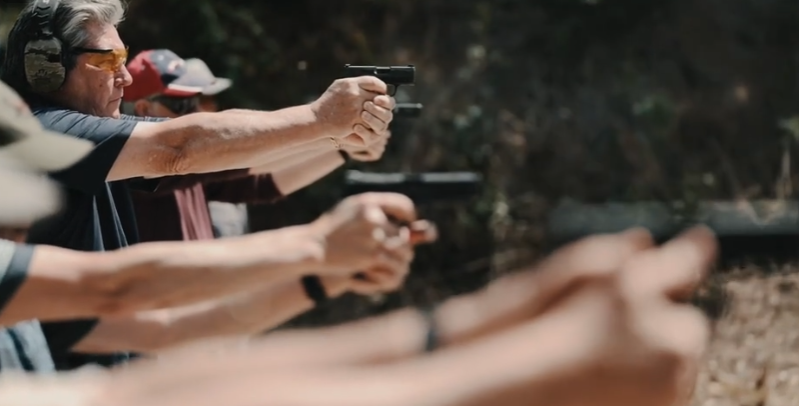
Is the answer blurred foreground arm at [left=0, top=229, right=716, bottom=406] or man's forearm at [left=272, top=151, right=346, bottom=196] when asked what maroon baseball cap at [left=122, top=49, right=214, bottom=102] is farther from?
blurred foreground arm at [left=0, top=229, right=716, bottom=406]

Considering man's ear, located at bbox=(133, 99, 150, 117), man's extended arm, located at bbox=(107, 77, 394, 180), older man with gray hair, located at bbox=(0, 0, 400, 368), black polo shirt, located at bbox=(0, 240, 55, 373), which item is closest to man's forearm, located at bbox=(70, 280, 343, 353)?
black polo shirt, located at bbox=(0, 240, 55, 373)

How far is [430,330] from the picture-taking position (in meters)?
1.05

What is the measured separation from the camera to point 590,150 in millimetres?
7926

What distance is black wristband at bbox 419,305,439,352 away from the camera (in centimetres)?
101

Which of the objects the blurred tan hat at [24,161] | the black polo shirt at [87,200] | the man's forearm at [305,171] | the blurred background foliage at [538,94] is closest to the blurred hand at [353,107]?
the black polo shirt at [87,200]

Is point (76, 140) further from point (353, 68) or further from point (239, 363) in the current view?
point (239, 363)

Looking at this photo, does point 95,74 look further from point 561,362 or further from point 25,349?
point 561,362

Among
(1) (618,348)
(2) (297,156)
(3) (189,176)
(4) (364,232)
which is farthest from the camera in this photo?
(2) (297,156)

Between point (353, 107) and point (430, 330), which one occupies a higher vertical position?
point (430, 330)

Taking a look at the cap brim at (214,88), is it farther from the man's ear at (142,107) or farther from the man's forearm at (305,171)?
the man's forearm at (305,171)

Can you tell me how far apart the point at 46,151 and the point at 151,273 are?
410mm

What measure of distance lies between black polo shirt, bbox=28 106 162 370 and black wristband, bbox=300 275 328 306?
2.02ft

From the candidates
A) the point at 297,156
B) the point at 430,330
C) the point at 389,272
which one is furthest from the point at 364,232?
the point at 297,156

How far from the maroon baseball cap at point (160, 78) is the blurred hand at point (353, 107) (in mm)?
1102
